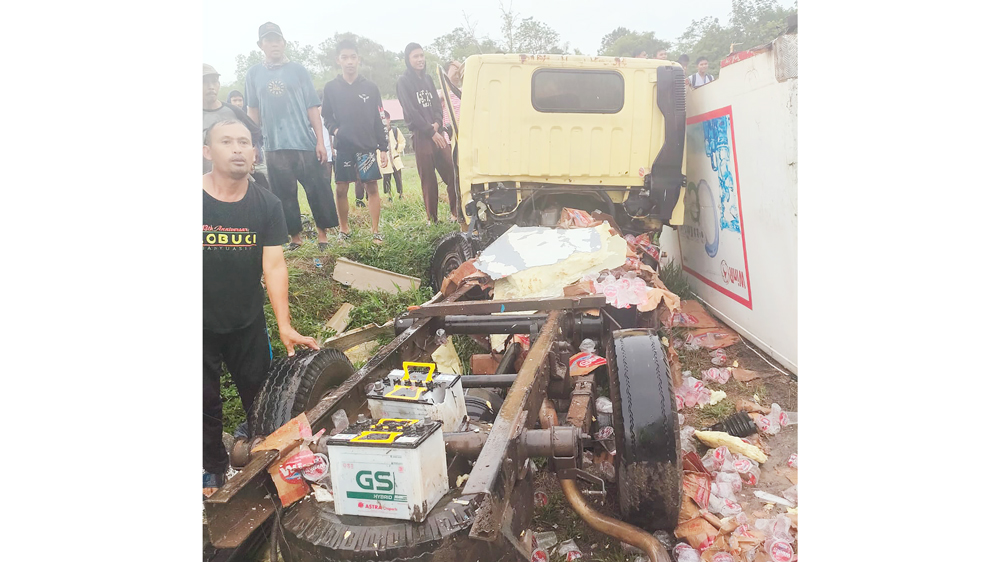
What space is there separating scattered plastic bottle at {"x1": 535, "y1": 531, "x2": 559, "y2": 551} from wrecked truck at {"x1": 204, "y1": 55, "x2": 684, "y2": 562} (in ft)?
0.70

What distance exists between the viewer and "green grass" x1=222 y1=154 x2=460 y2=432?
14.4 feet

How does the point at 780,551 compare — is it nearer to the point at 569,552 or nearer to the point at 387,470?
the point at 569,552

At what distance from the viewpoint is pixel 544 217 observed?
435 cm

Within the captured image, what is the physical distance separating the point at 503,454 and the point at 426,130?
4.93m

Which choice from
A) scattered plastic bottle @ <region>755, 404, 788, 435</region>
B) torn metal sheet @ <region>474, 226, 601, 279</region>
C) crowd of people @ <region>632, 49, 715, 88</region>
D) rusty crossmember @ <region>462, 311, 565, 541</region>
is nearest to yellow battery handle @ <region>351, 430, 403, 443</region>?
rusty crossmember @ <region>462, 311, 565, 541</region>

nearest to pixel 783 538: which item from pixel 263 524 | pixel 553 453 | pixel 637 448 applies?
pixel 637 448

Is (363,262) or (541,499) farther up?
(363,262)

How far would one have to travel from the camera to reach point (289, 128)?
415 cm

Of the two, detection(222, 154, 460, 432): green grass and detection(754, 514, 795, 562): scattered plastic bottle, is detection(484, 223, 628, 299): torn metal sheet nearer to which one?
detection(222, 154, 460, 432): green grass

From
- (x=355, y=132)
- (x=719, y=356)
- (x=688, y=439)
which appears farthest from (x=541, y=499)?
(x=355, y=132)

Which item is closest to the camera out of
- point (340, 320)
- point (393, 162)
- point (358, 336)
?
point (358, 336)

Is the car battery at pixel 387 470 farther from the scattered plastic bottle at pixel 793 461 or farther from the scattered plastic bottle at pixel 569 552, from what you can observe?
the scattered plastic bottle at pixel 793 461

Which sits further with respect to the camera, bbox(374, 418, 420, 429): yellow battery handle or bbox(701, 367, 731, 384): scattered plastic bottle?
bbox(701, 367, 731, 384): scattered plastic bottle

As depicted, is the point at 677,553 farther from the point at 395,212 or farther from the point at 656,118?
the point at 395,212
